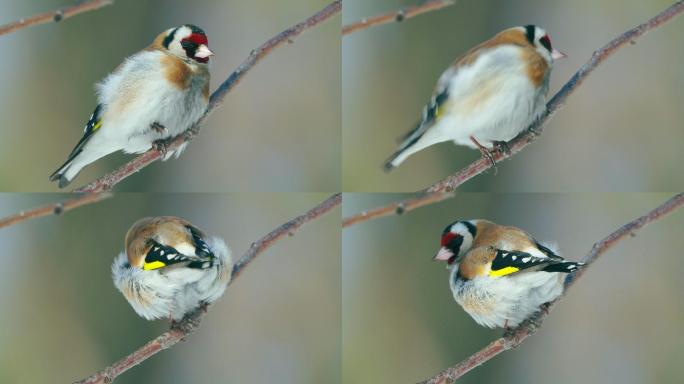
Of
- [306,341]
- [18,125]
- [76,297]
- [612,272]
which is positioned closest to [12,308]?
[76,297]

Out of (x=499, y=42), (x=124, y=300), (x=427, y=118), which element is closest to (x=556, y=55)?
(x=499, y=42)

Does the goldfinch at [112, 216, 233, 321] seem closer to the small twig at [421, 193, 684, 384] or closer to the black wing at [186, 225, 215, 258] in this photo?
the black wing at [186, 225, 215, 258]

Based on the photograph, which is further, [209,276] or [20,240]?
[20,240]

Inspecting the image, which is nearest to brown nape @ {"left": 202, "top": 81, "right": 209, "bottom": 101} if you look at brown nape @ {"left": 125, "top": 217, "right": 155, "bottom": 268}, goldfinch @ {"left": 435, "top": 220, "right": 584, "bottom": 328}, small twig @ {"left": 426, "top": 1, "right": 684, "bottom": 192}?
brown nape @ {"left": 125, "top": 217, "right": 155, "bottom": 268}

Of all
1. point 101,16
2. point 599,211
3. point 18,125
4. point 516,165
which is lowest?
point 599,211

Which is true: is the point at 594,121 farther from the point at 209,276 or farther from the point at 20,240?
the point at 20,240
